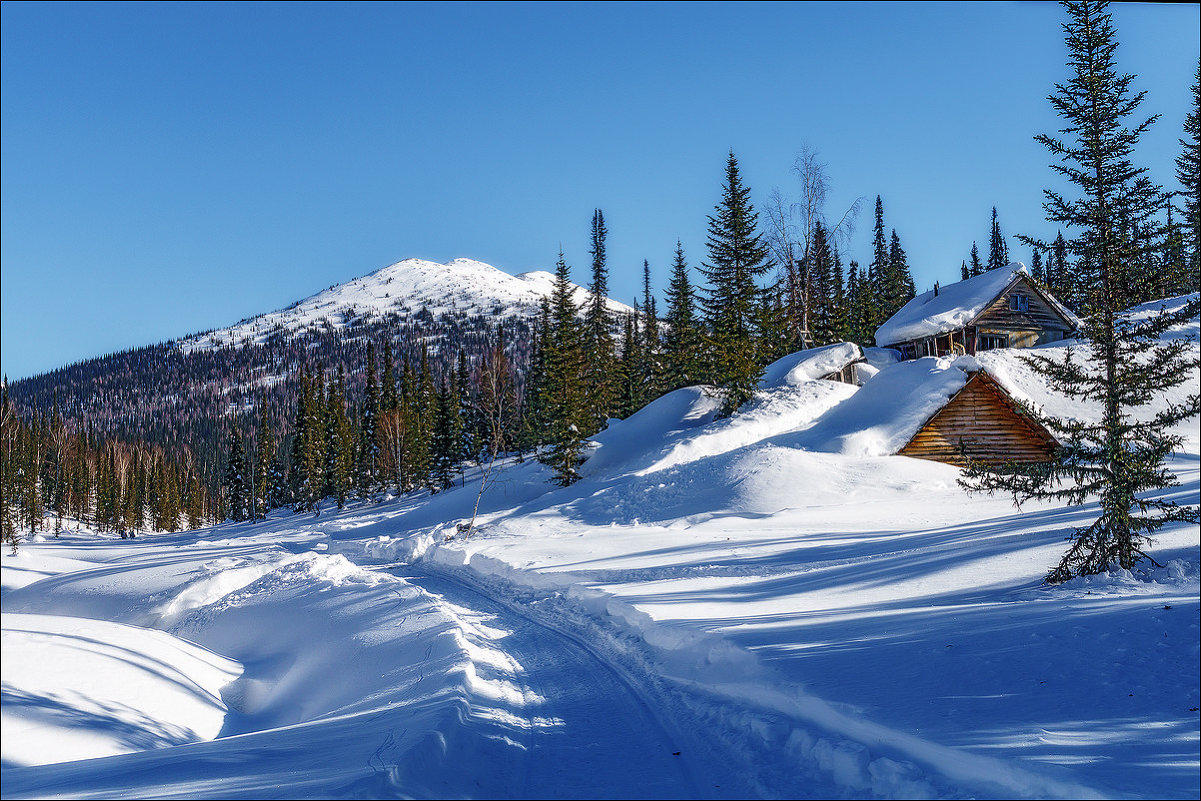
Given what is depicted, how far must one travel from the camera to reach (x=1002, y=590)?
952 cm

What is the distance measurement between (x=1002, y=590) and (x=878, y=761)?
5.81 meters

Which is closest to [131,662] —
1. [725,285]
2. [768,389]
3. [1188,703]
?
[1188,703]

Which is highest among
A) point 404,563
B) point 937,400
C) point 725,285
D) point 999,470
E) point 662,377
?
point 725,285

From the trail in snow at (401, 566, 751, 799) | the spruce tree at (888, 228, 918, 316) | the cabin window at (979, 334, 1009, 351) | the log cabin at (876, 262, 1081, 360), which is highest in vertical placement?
the spruce tree at (888, 228, 918, 316)

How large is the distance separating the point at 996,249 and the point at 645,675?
9131 centimetres

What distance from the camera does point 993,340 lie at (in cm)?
4397

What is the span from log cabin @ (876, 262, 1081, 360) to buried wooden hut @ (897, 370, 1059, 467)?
14.6 meters

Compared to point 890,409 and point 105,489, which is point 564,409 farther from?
point 105,489

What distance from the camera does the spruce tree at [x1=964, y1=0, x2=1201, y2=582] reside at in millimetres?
9695

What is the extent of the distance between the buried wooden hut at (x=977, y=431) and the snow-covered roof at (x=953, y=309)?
49.2ft

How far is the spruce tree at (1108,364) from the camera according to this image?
9695 millimetres

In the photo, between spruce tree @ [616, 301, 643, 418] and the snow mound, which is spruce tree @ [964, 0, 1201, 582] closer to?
the snow mound

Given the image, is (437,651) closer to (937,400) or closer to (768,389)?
(937,400)

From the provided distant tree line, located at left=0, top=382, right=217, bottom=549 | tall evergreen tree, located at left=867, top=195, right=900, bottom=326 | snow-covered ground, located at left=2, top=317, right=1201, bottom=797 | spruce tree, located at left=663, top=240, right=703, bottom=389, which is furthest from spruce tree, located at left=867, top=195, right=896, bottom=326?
distant tree line, located at left=0, top=382, right=217, bottom=549
